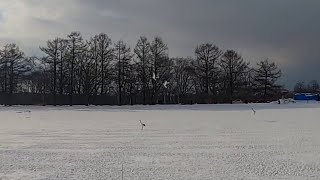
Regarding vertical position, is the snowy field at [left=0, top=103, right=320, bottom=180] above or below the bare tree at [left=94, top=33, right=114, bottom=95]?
below

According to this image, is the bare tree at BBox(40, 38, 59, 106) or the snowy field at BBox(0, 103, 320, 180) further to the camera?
the bare tree at BBox(40, 38, 59, 106)

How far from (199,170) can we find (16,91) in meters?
68.5

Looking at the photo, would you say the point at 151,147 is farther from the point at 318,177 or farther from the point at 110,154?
the point at 318,177

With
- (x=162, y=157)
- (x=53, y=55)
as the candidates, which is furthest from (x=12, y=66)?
(x=162, y=157)

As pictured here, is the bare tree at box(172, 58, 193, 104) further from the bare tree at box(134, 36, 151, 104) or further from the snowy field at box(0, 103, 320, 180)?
the snowy field at box(0, 103, 320, 180)

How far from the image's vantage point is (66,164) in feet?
30.1

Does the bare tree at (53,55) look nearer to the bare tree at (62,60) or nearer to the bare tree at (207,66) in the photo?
the bare tree at (62,60)

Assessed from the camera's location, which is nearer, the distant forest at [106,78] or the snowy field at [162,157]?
the snowy field at [162,157]

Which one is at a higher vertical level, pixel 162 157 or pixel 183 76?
pixel 183 76

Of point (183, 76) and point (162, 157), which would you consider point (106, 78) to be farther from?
point (162, 157)

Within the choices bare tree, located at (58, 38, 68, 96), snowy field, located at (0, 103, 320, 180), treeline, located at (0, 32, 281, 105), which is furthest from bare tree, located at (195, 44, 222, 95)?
snowy field, located at (0, 103, 320, 180)

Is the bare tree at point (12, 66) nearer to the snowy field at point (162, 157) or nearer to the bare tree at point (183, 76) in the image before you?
the bare tree at point (183, 76)

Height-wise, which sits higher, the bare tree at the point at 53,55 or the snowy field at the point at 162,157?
the bare tree at the point at 53,55

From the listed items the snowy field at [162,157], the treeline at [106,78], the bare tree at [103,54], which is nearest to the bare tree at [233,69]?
the treeline at [106,78]
